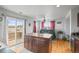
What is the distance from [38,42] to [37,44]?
44 millimetres

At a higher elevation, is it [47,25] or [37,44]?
[47,25]

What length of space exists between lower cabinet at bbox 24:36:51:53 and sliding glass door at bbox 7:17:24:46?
14cm

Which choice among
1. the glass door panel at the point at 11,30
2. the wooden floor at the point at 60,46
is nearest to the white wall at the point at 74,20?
the wooden floor at the point at 60,46

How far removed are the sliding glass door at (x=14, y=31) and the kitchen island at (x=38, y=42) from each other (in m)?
0.13

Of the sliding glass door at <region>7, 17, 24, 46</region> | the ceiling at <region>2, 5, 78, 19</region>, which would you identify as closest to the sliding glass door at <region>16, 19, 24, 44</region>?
the sliding glass door at <region>7, 17, 24, 46</region>

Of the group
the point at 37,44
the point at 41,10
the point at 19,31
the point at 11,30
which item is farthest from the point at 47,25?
the point at 11,30

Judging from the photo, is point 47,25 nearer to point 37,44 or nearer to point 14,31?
point 37,44

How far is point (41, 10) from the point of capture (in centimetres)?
150

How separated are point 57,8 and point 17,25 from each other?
83 centimetres

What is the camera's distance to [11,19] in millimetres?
1492

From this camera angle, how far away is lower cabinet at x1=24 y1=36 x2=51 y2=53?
1.52 meters

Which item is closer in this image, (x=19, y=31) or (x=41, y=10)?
(x=41, y=10)

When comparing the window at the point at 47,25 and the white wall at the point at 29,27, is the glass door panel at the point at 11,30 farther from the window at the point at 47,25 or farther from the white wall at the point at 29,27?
the window at the point at 47,25

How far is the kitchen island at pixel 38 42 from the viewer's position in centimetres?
152
